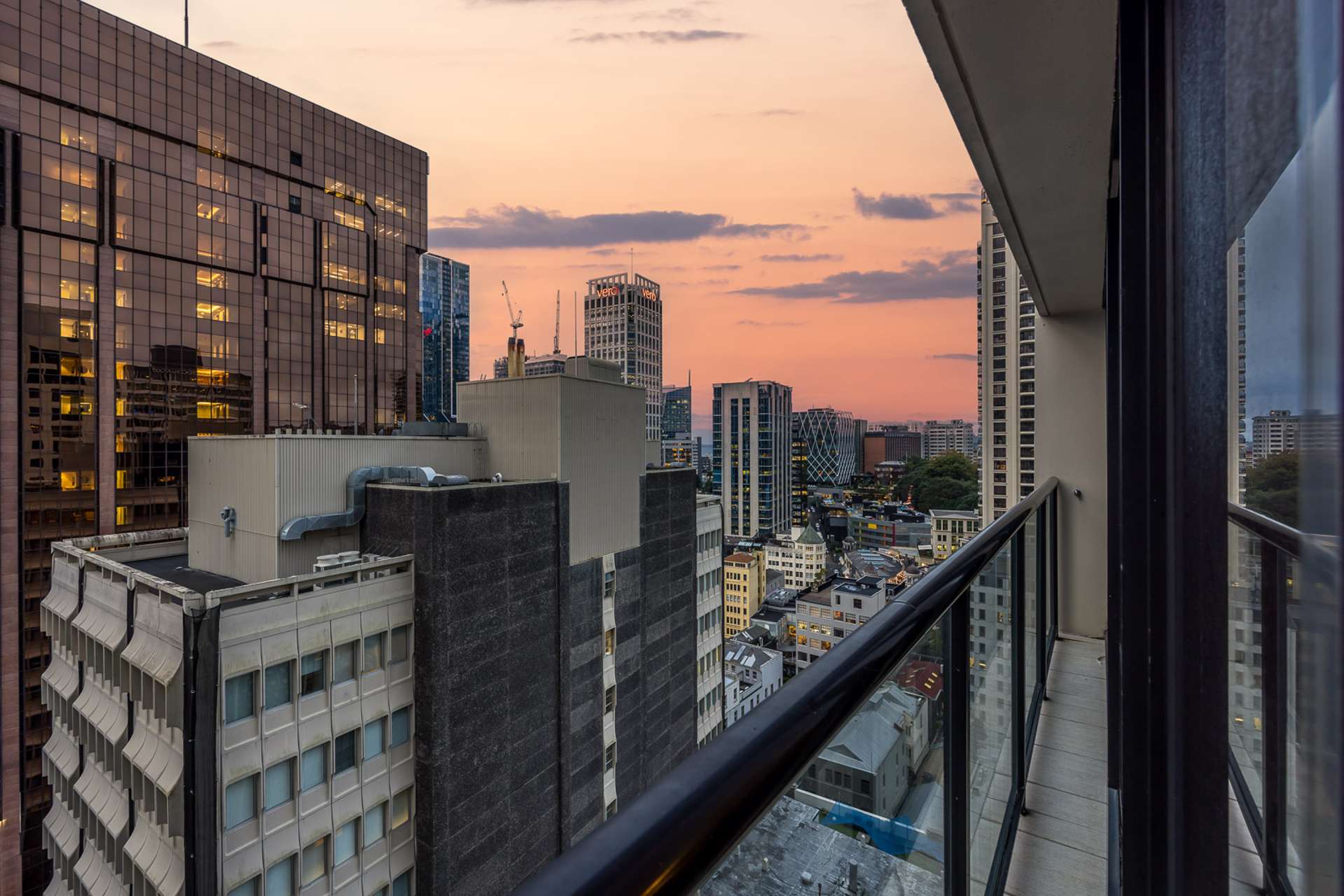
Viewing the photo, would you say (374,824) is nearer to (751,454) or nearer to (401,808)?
(401,808)

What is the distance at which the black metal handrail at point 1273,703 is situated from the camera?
0.35m

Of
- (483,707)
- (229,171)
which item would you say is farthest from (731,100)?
(483,707)

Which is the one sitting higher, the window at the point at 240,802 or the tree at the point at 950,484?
the tree at the point at 950,484

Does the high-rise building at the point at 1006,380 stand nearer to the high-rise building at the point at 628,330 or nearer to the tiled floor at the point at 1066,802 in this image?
the tiled floor at the point at 1066,802

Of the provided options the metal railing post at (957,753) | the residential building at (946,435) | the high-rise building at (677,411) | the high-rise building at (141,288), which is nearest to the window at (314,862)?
the metal railing post at (957,753)

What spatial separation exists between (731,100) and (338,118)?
1850 centimetres

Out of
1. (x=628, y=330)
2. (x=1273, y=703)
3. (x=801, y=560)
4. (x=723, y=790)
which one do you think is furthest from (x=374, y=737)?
(x=628, y=330)

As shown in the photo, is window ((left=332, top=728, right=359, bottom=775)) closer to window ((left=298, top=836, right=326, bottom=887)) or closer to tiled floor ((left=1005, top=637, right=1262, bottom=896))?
window ((left=298, top=836, right=326, bottom=887))

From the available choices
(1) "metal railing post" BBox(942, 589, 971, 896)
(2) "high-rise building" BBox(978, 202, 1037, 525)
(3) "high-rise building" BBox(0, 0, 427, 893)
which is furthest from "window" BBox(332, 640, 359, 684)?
(3) "high-rise building" BBox(0, 0, 427, 893)

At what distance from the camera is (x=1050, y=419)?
382 centimetres

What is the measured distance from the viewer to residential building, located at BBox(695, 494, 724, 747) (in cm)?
1407

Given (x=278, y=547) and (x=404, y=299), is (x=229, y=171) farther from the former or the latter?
(x=278, y=547)

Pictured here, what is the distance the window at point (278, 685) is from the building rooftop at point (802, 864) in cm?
768

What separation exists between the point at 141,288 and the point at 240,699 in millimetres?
21521
